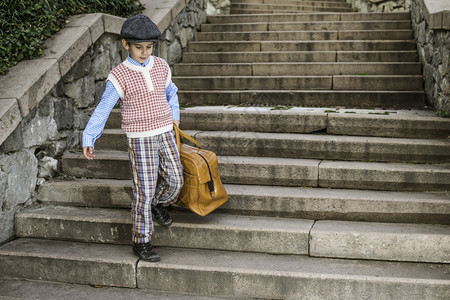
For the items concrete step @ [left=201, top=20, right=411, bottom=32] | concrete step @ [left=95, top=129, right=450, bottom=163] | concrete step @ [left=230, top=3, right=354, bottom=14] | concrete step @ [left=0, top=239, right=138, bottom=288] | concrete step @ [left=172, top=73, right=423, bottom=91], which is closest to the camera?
concrete step @ [left=0, top=239, right=138, bottom=288]

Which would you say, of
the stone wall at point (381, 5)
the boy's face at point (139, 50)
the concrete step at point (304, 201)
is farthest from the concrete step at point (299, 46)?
the boy's face at point (139, 50)

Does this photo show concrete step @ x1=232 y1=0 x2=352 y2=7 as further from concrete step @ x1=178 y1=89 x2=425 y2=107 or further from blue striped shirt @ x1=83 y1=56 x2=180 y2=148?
blue striped shirt @ x1=83 y1=56 x2=180 y2=148

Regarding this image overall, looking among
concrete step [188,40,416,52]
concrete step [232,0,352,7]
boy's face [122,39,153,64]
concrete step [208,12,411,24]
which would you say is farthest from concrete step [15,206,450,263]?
concrete step [232,0,352,7]

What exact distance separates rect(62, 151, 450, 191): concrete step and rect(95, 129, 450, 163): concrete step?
0.11 meters

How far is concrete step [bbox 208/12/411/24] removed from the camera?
7.55 metres

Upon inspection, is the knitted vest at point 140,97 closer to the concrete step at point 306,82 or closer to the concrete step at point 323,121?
the concrete step at point 323,121

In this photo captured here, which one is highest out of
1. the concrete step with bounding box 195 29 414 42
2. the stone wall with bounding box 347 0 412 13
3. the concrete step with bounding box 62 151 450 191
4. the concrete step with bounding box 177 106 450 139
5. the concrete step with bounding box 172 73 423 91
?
the stone wall with bounding box 347 0 412 13

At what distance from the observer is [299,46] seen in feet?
22.8

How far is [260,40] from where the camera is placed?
7.45 meters

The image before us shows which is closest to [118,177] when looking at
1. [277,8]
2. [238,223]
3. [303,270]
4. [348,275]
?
[238,223]

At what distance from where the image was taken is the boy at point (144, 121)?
3189mm

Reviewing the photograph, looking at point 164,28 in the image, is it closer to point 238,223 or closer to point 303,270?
point 238,223

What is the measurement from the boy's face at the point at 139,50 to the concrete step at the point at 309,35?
4.46 meters

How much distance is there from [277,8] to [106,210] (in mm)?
7136
